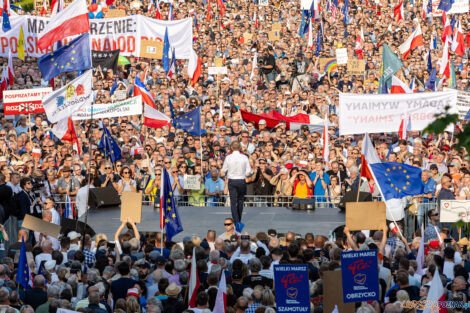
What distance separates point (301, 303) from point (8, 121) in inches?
605

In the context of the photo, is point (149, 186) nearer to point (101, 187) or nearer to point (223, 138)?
point (101, 187)

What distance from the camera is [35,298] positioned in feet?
35.6

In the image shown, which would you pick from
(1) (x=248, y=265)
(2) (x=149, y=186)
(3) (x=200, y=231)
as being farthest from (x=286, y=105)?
(1) (x=248, y=265)

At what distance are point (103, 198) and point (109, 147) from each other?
7.81 feet

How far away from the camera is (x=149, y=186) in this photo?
19047 mm

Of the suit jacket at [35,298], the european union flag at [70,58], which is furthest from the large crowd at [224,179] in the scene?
the european union flag at [70,58]

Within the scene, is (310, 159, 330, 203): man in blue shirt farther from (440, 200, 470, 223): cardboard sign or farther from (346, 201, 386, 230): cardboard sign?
(346, 201, 386, 230): cardboard sign

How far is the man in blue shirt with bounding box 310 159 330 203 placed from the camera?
730 inches

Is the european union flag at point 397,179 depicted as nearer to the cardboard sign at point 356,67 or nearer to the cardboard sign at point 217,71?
the cardboard sign at point 217,71

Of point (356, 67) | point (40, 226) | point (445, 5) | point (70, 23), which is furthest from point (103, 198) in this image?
point (445, 5)

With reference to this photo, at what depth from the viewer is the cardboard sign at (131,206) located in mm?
14266

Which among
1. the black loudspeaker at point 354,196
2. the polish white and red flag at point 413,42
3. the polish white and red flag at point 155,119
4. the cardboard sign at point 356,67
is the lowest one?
the black loudspeaker at point 354,196

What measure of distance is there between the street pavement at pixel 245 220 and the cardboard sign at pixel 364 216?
135 inches

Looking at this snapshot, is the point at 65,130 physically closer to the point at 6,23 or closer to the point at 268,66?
the point at 6,23
